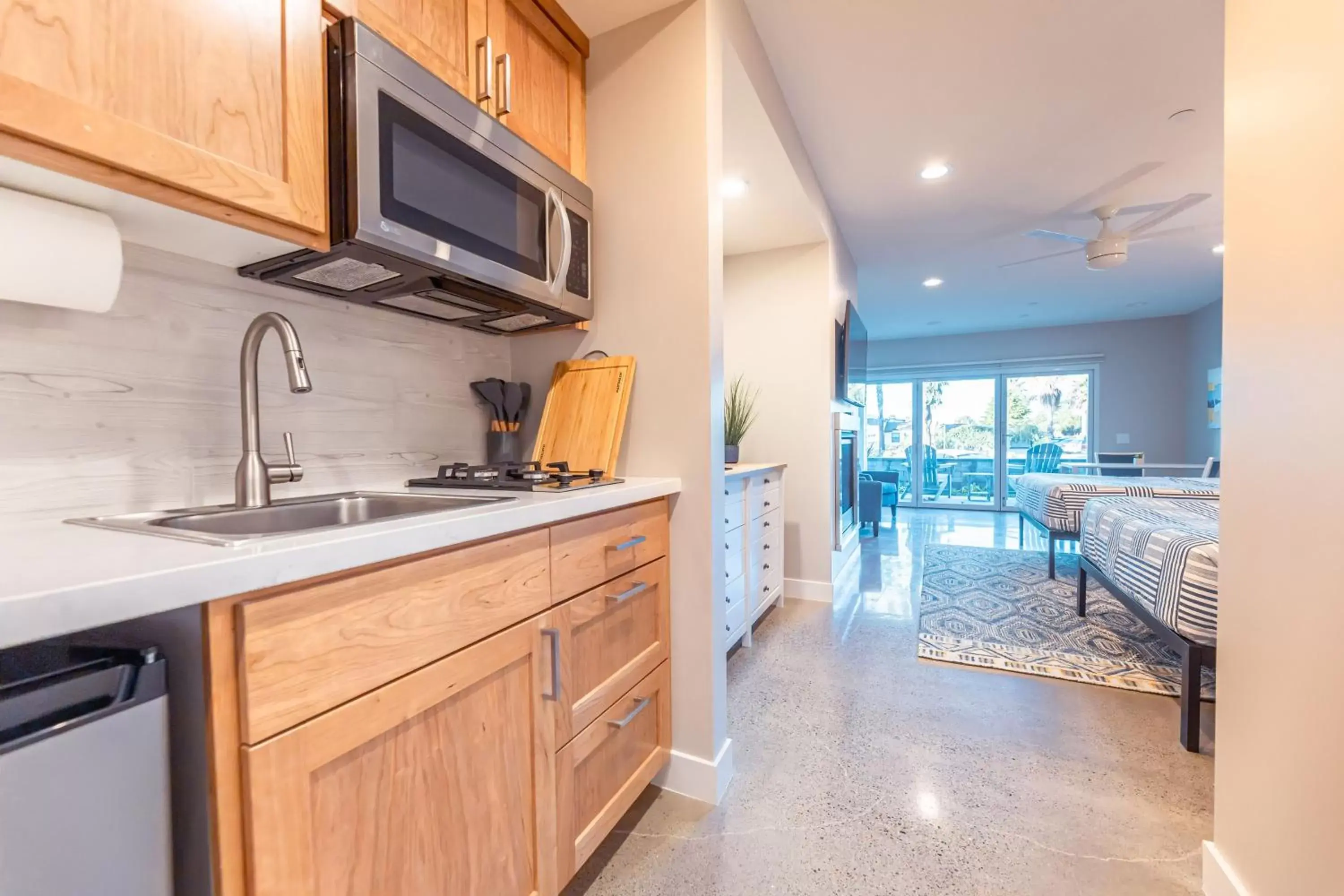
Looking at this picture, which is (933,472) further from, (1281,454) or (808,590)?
(1281,454)

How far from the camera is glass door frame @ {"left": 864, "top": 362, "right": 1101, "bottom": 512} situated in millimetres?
6930

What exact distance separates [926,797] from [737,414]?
79.7 inches

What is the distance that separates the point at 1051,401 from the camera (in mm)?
7164

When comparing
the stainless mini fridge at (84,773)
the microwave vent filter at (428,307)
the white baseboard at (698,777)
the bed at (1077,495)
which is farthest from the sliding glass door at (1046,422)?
the stainless mini fridge at (84,773)

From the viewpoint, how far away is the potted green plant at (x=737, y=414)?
9.37ft

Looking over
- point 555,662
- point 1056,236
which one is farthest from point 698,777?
point 1056,236

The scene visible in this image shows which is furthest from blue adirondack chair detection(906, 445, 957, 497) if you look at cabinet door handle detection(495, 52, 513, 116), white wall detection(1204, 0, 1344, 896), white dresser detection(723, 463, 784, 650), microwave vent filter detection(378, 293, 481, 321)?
cabinet door handle detection(495, 52, 513, 116)

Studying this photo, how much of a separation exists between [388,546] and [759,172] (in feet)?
7.71

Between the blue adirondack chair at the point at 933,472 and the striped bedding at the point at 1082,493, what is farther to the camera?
the blue adirondack chair at the point at 933,472

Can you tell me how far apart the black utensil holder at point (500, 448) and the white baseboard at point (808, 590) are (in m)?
2.30

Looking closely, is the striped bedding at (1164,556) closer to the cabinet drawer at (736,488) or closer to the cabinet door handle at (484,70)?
the cabinet drawer at (736,488)

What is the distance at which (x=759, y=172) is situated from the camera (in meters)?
2.46

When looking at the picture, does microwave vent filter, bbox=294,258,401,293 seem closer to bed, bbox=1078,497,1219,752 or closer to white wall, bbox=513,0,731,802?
white wall, bbox=513,0,731,802

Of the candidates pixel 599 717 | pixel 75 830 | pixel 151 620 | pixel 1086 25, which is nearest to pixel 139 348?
pixel 151 620
